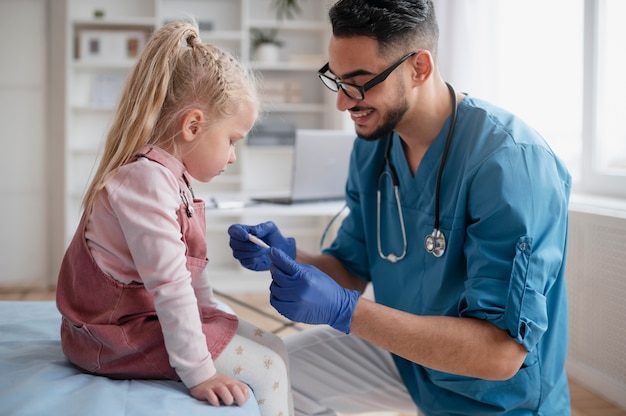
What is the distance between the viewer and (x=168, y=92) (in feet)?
3.92

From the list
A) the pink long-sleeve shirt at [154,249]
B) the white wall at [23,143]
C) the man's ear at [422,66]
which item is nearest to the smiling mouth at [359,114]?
the man's ear at [422,66]

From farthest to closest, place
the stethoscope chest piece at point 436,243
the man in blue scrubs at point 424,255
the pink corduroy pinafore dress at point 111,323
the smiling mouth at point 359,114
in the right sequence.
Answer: the smiling mouth at point 359,114, the stethoscope chest piece at point 436,243, the man in blue scrubs at point 424,255, the pink corduroy pinafore dress at point 111,323

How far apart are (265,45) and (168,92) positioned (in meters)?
3.50

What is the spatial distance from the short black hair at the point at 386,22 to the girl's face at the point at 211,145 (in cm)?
37

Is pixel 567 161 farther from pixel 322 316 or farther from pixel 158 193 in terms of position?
pixel 158 193

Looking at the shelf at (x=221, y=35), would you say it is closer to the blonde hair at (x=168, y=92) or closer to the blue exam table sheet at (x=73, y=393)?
the blonde hair at (x=168, y=92)

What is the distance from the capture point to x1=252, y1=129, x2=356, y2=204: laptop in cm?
276

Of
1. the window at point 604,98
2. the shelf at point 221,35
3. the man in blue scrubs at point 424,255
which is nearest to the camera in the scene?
the man in blue scrubs at point 424,255

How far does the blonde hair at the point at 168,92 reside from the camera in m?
1.16

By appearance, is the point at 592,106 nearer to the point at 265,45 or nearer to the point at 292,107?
the point at 292,107

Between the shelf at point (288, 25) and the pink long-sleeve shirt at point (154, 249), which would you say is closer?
the pink long-sleeve shirt at point (154, 249)

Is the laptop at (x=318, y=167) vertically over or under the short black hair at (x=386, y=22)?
under

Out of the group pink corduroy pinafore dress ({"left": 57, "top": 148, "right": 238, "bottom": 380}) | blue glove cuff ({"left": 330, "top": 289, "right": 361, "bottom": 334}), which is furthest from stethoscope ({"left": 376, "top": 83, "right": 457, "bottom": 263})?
pink corduroy pinafore dress ({"left": 57, "top": 148, "right": 238, "bottom": 380})

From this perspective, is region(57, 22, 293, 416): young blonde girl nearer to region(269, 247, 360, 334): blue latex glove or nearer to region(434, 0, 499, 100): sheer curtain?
region(269, 247, 360, 334): blue latex glove
